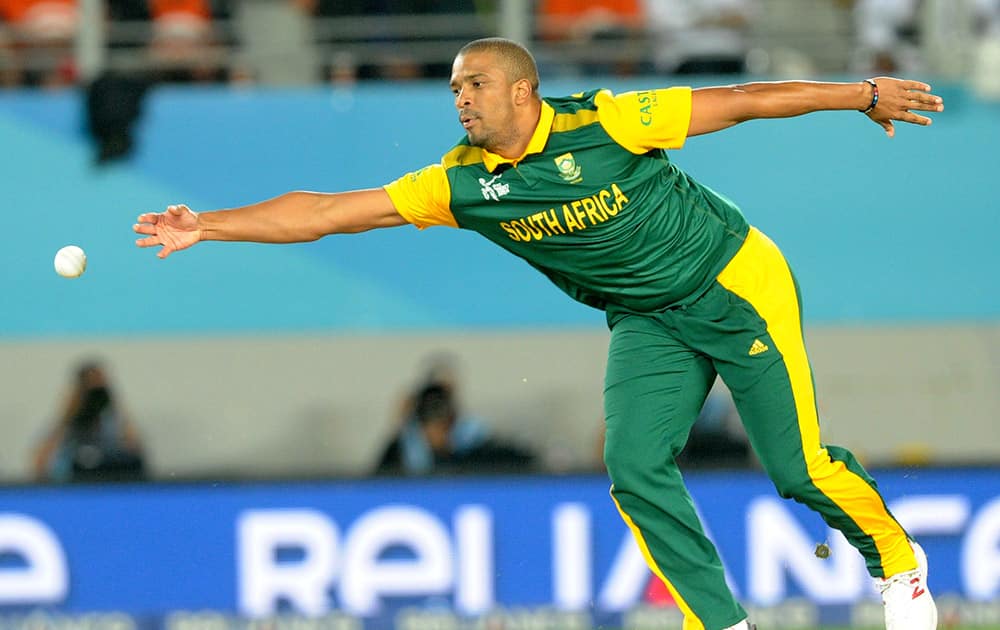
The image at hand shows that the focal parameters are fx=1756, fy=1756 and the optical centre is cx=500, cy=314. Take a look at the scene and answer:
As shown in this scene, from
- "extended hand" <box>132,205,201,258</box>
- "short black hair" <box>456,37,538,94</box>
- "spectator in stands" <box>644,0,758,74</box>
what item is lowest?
"extended hand" <box>132,205,201,258</box>

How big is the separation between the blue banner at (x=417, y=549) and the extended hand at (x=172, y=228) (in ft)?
13.8

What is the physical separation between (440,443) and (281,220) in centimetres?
478

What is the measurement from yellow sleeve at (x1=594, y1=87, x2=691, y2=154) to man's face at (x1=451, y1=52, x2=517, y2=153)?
1.32ft

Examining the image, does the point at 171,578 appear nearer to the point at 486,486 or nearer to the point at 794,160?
the point at 486,486

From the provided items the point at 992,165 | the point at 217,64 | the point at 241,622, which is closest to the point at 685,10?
the point at 992,165

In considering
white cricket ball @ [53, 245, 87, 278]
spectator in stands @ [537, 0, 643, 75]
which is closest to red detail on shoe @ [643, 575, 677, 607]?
spectator in stands @ [537, 0, 643, 75]

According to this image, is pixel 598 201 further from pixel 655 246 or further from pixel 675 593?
pixel 675 593

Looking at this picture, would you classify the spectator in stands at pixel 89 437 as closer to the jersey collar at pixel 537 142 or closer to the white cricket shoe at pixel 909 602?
the jersey collar at pixel 537 142

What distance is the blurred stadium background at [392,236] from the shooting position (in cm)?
1198

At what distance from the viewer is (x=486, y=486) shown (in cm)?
1080

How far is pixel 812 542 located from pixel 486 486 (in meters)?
2.02

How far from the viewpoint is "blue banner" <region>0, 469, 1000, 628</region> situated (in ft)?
35.1

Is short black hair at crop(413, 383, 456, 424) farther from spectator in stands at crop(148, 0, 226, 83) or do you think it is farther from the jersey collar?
the jersey collar

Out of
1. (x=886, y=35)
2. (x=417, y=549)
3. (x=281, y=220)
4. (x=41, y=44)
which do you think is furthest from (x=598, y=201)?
(x=41, y=44)
